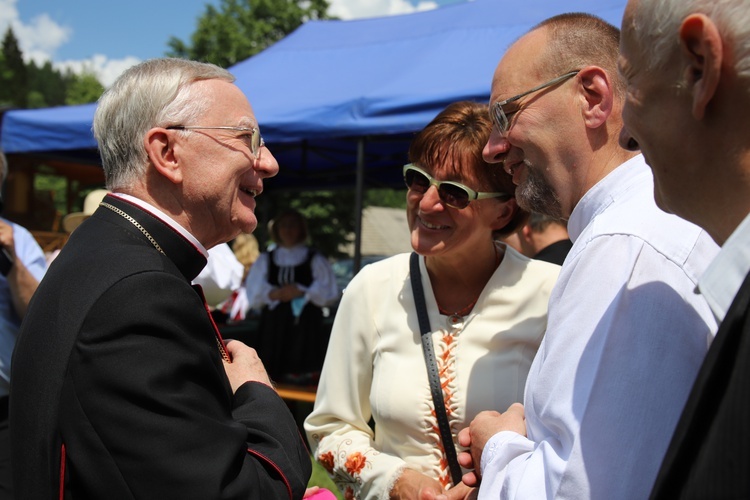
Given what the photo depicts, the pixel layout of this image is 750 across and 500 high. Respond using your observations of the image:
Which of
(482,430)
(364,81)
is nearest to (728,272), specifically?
(482,430)

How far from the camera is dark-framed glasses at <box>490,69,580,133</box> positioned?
155cm

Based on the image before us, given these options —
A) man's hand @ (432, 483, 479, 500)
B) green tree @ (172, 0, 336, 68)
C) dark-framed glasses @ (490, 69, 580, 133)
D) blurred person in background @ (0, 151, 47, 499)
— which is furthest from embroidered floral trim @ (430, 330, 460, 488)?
green tree @ (172, 0, 336, 68)

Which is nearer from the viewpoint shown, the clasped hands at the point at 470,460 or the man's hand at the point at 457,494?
the clasped hands at the point at 470,460

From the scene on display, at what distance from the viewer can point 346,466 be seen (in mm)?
2045

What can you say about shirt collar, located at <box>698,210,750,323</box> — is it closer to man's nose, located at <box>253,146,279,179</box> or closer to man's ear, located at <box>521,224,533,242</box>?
man's nose, located at <box>253,146,279,179</box>

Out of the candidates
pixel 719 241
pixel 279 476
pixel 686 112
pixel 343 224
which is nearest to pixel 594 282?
pixel 719 241

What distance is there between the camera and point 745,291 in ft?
2.56

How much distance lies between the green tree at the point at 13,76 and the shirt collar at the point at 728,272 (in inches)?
2550

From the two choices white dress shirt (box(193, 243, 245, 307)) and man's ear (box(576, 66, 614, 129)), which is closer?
man's ear (box(576, 66, 614, 129))

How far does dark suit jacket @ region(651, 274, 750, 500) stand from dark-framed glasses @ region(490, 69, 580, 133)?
878 millimetres

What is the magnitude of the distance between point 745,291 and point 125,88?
1366 mm

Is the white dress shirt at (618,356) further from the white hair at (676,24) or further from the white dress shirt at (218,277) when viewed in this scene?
the white dress shirt at (218,277)

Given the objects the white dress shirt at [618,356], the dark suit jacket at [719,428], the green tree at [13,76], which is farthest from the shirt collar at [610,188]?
the green tree at [13,76]

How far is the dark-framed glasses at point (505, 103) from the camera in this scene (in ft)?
5.08
